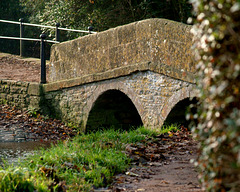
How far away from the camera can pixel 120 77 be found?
8008mm

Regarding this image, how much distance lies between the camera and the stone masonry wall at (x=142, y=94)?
273 inches

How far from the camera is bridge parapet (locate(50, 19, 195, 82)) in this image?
260 inches

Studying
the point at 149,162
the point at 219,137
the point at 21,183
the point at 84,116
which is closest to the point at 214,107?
the point at 219,137

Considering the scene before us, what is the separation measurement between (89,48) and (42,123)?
230cm

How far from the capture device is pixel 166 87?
703cm

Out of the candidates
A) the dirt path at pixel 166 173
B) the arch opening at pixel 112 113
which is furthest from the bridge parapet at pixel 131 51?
the dirt path at pixel 166 173

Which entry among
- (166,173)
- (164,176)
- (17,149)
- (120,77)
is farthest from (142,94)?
(164,176)

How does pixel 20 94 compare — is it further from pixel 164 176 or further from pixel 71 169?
pixel 164 176

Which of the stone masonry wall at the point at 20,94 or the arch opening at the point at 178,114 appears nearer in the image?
the arch opening at the point at 178,114

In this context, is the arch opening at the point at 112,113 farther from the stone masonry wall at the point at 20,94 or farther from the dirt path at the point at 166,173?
the dirt path at the point at 166,173

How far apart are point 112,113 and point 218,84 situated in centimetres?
767

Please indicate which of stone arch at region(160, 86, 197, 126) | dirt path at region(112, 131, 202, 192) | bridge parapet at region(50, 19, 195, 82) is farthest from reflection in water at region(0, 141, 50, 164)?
dirt path at region(112, 131, 202, 192)

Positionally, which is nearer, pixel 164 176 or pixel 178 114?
pixel 164 176

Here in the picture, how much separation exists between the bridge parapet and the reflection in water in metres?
1.98
